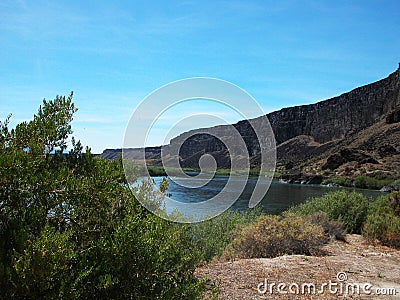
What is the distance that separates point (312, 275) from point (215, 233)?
3.94 m

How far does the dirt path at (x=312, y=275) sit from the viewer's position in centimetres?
584

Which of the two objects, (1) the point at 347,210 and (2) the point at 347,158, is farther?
(2) the point at 347,158

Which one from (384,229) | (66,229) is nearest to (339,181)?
(384,229)

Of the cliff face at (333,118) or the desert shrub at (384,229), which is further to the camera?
the cliff face at (333,118)

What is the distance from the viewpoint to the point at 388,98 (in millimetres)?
97188

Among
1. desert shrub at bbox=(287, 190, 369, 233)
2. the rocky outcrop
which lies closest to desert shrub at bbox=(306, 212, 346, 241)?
desert shrub at bbox=(287, 190, 369, 233)

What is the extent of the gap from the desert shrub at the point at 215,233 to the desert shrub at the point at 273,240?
0.48 m

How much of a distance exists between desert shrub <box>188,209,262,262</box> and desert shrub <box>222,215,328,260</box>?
48cm

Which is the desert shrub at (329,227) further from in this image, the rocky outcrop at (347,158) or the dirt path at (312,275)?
the rocky outcrop at (347,158)

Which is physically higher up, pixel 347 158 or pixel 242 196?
pixel 347 158

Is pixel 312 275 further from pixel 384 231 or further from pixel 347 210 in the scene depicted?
pixel 347 210

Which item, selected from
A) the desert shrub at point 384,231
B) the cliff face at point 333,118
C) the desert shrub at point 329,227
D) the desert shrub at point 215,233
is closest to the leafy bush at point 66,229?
the desert shrub at point 215,233

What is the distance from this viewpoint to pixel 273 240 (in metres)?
9.02

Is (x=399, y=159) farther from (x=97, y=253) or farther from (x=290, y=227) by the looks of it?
(x=97, y=253)
